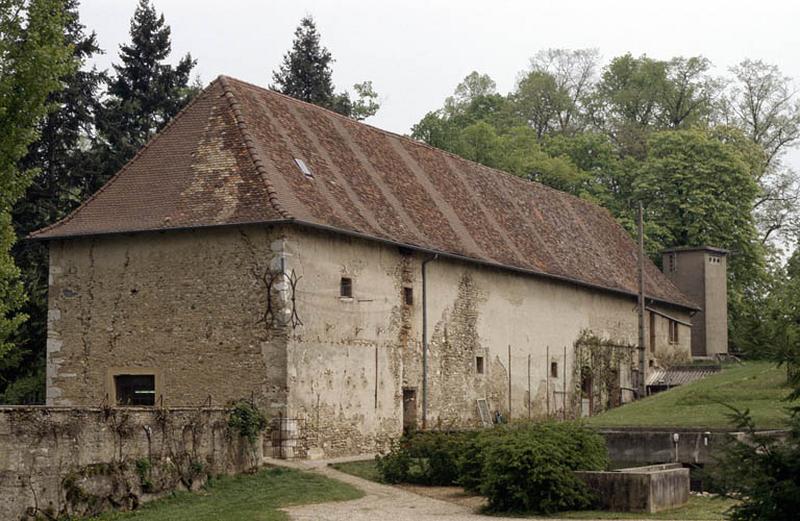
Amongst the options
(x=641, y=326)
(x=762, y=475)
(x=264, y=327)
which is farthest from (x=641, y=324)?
(x=762, y=475)

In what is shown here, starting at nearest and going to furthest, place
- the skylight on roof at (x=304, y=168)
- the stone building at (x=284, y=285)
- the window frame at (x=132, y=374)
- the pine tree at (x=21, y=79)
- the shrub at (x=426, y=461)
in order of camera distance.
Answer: the pine tree at (x=21, y=79) < the shrub at (x=426, y=461) < the stone building at (x=284, y=285) < the window frame at (x=132, y=374) < the skylight on roof at (x=304, y=168)

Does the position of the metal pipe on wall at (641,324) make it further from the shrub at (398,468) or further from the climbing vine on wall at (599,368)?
the shrub at (398,468)

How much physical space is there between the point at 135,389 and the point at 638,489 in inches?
483

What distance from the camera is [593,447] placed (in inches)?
834

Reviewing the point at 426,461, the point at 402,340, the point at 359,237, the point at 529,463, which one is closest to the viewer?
the point at 529,463

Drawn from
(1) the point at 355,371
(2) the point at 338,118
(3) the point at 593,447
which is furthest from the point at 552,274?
(3) the point at 593,447

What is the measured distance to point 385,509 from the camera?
67.4ft

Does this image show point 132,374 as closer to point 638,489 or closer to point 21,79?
point 21,79

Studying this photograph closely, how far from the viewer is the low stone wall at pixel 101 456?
18.2 meters

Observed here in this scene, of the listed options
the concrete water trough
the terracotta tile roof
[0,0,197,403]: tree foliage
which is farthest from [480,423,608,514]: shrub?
[0,0,197,403]: tree foliage

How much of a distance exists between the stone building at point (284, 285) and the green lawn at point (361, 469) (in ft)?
3.68

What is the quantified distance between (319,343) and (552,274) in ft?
37.7

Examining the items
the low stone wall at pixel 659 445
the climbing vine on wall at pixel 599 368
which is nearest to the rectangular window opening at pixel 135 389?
the low stone wall at pixel 659 445

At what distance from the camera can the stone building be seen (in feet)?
86.0
